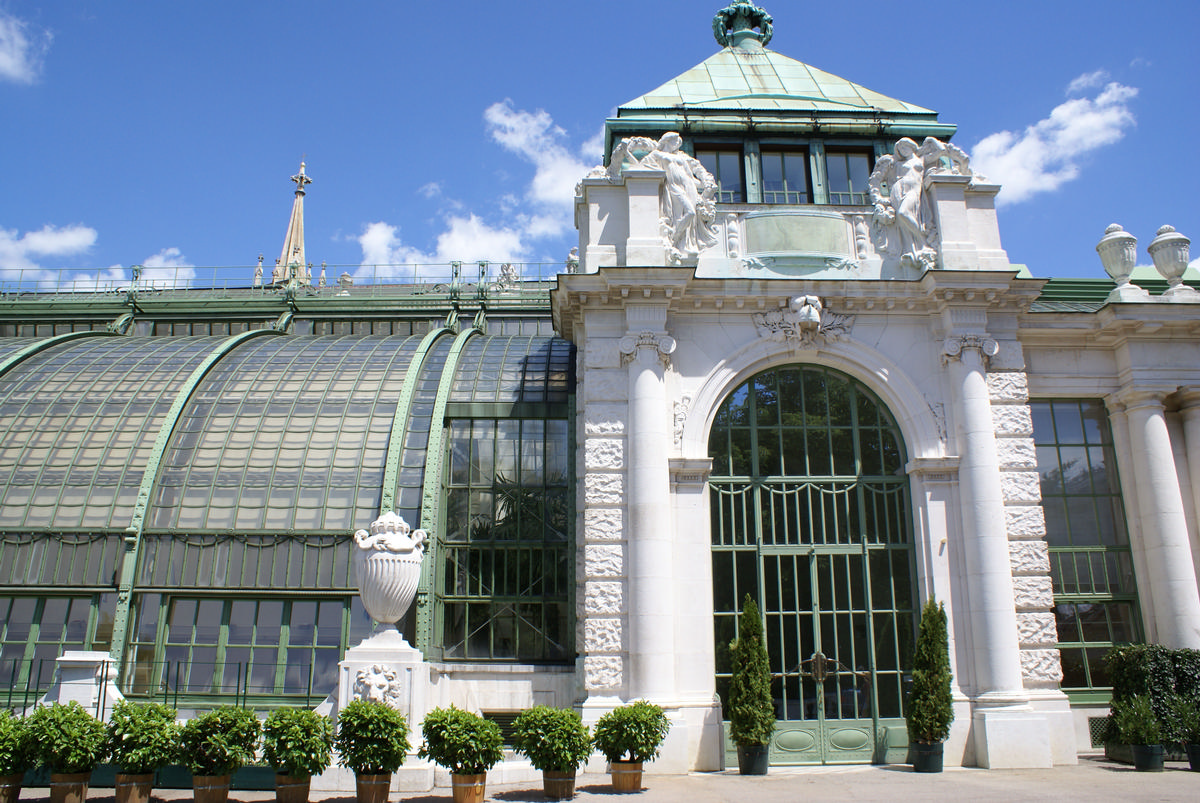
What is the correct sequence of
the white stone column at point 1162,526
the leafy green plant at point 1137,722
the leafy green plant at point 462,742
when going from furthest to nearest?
the white stone column at point 1162,526, the leafy green plant at point 1137,722, the leafy green plant at point 462,742

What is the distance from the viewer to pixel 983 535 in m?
17.2

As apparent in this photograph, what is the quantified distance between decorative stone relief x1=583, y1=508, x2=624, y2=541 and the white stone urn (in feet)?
10.5

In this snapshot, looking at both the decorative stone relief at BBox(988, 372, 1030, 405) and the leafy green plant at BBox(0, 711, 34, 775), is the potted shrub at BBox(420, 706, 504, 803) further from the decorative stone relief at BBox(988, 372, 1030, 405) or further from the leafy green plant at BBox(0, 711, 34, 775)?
the decorative stone relief at BBox(988, 372, 1030, 405)

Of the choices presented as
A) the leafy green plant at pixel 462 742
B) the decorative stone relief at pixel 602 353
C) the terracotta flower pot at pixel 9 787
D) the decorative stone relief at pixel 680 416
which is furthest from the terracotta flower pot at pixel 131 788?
the decorative stone relief at pixel 680 416

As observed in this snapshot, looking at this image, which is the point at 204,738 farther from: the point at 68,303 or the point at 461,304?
the point at 68,303

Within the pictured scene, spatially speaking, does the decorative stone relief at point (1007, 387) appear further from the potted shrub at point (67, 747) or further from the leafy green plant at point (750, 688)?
the potted shrub at point (67, 747)

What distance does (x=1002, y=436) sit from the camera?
1816 cm

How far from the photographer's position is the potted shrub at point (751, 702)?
50.5 feet

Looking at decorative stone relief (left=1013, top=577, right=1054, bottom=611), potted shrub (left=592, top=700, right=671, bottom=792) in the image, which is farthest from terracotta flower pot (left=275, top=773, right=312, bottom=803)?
decorative stone relief (left=1013, top=577, right=1054, bottom=611)

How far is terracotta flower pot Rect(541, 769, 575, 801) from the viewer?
12.9 metres

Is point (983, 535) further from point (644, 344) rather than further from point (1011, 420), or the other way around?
point (644, 344)

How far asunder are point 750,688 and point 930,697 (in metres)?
3.17

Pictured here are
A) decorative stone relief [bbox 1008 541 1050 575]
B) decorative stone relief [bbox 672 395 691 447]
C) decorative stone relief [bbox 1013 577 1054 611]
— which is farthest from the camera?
decorative stone relief [bbox 672 395 691 447]

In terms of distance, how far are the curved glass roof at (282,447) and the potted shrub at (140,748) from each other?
260 inches
